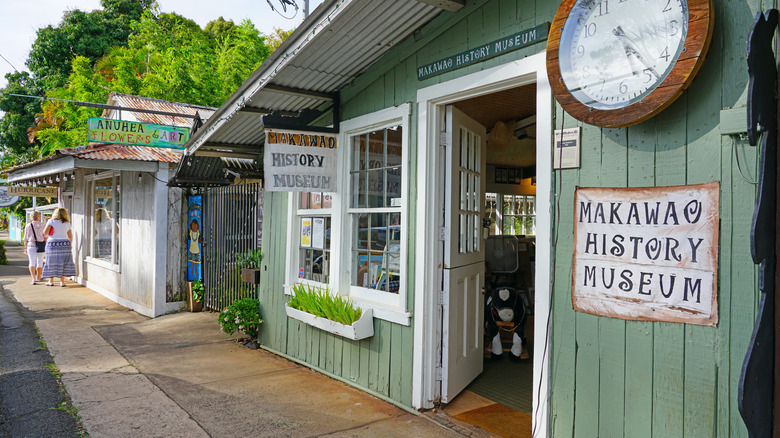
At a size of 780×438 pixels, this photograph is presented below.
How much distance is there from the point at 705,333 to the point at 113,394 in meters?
4.56

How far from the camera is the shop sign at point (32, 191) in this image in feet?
45.6

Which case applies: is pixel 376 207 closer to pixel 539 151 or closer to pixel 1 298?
pixel 539 151

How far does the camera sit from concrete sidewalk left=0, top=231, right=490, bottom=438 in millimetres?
3957

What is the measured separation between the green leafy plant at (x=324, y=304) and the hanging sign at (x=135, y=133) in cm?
396

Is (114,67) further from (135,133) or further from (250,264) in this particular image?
(250,264)

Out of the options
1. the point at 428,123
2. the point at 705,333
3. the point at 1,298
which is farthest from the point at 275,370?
the point at 1,298

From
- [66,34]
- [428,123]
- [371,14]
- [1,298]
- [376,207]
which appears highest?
[66,34]

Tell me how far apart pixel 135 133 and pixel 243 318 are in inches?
143

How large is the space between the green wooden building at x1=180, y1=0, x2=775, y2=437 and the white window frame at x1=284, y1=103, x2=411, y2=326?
17mm

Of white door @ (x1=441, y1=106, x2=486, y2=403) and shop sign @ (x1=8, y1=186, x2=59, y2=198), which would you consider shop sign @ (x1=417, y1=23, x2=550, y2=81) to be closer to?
white door @ (x1=441, y1=106, x2=486, y2=403)

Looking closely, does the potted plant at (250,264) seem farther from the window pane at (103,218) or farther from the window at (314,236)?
the window pane at (103,218)

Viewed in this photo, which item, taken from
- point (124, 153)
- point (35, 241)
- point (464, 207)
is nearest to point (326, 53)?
point (464, 207)

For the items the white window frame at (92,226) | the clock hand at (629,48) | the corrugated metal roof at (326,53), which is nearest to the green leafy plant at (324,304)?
the corrugated metal roof at (326,53)

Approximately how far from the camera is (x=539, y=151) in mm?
3373
